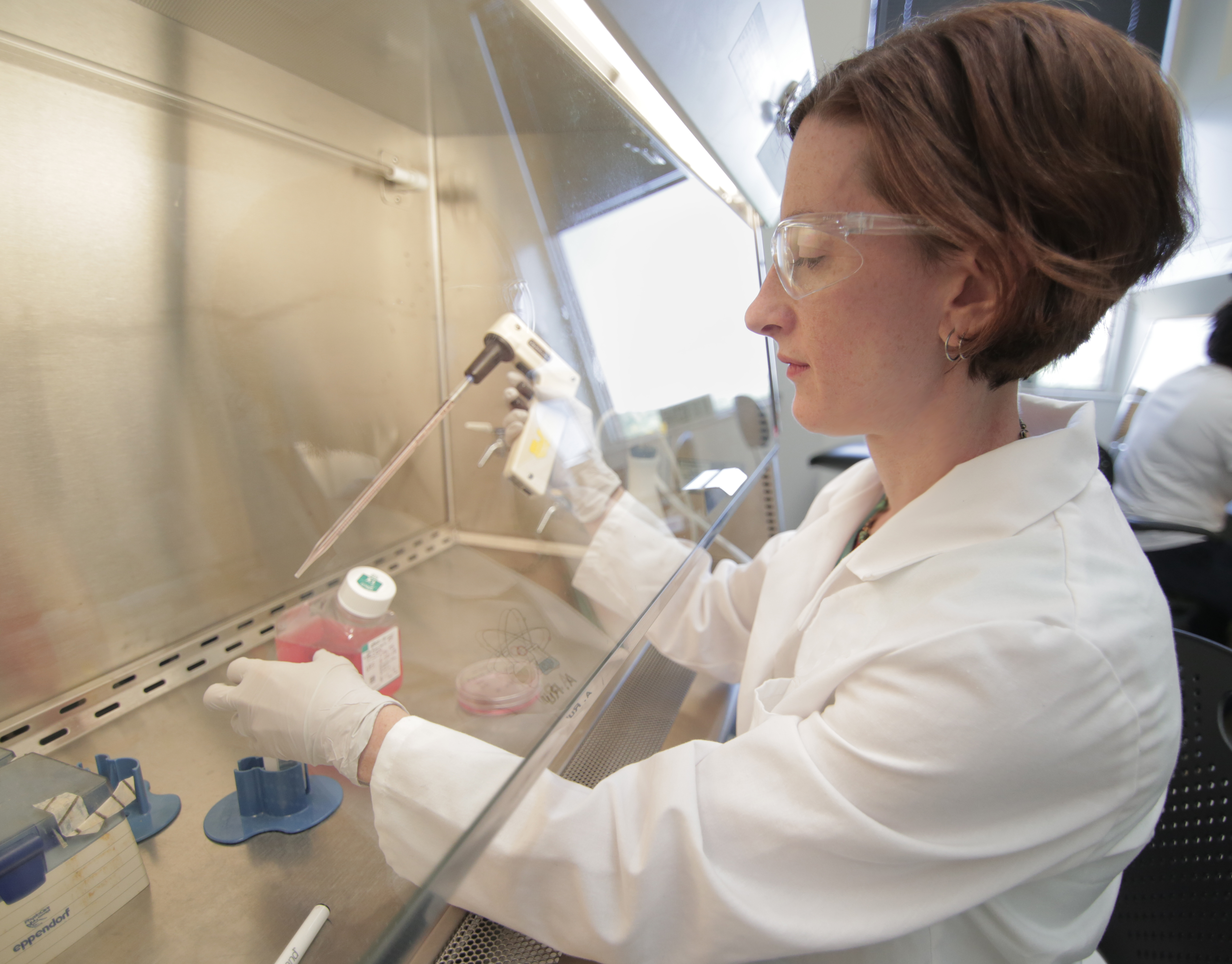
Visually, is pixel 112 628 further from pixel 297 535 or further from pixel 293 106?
pixel 293 106

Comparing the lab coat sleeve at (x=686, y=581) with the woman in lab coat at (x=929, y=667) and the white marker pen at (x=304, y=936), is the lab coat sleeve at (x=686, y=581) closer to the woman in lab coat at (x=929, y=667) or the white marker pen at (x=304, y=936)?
the woman in lab coat at (x=929, y=667)

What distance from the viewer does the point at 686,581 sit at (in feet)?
4.00

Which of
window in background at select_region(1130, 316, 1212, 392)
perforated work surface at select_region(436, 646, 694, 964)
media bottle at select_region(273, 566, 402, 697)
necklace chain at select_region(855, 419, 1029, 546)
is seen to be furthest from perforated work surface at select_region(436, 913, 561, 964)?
window in background at select_region(1130, 316, 1212, 392)

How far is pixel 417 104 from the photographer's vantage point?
1.11 metres

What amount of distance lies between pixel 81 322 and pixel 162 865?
0.64 m

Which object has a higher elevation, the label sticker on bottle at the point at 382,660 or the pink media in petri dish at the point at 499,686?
the label sticker on bottle at the point at 382,660

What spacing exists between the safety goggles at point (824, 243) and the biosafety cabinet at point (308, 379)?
0.38m

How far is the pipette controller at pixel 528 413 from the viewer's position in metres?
1.05

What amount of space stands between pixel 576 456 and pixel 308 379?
47cm

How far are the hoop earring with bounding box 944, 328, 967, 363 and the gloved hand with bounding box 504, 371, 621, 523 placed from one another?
0.59m

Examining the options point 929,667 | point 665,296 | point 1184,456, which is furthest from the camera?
point 1184,456

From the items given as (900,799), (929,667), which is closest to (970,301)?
(929,667)

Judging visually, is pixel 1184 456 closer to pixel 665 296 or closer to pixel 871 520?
pixel 871 520

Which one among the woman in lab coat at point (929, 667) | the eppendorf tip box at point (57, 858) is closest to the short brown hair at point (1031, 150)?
the woman in lab coat at point (929, 667)
